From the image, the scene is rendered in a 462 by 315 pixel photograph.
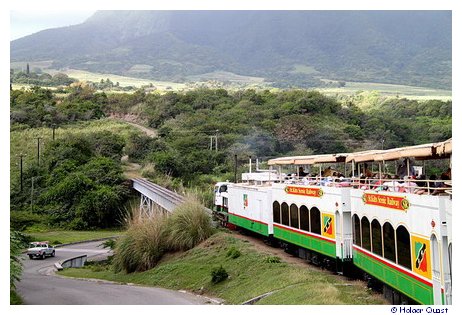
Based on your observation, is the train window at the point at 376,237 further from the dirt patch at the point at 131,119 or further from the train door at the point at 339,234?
the dirt patch at the point at 131,119

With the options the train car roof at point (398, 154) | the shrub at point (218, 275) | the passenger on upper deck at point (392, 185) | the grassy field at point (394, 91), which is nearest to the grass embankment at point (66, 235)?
the shrub at point (218, 275)

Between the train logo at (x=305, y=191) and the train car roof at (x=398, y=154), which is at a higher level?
the train car roof at (x=398, y=154)

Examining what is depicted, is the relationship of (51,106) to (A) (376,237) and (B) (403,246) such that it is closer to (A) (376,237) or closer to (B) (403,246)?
(A) (376,237)

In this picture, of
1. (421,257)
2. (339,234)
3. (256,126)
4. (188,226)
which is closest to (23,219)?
(188,226)

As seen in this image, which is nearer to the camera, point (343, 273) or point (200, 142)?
point (343, 273)

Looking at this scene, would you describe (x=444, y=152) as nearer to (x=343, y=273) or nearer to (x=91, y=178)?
(x=343, y=273)

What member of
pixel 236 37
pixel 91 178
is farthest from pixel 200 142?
pixel 236 37
